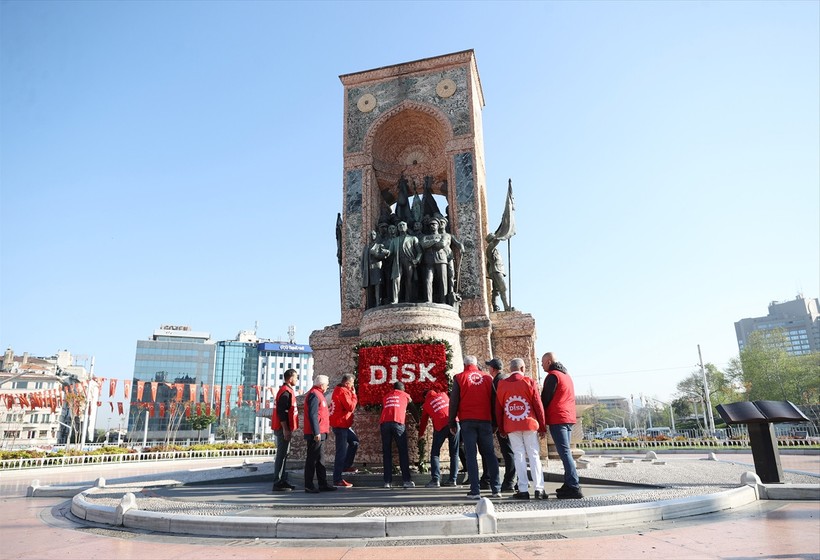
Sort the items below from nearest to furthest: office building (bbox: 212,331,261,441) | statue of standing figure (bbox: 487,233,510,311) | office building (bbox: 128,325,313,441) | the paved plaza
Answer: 1. the paved plaza
2. statue of standing figure (bbox: 487,233,510,311)
3. office building (bbox: 128,325,313,441)
4. office building (bbox: 212,331,261,441)

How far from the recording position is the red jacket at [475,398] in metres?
6.55

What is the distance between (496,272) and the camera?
1379 centimetres

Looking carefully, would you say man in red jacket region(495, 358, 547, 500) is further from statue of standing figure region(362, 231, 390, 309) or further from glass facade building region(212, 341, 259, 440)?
glass facade building region(212, 341, 259, 440)

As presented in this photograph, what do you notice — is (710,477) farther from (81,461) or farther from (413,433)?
(81,461)

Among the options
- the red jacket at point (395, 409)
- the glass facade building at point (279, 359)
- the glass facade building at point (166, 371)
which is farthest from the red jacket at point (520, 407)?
the glass facade building at point (279, 359)

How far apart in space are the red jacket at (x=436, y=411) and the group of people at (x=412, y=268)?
4.46m

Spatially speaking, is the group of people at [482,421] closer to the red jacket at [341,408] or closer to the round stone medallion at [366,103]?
the red jacket at [341,408]

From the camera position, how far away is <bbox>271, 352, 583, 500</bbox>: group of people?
622 centimetres

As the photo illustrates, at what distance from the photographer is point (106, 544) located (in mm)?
4598

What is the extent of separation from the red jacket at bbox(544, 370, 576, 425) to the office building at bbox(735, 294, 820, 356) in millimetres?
167810

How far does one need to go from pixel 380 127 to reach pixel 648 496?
40.4ft

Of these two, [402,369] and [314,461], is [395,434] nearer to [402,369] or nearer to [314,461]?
[314,461]

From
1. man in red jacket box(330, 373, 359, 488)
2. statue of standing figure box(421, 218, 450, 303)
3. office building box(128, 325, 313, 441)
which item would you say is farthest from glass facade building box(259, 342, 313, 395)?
man in red jacket box(330, 373, 359, 488)

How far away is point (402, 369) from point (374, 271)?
3528mm
